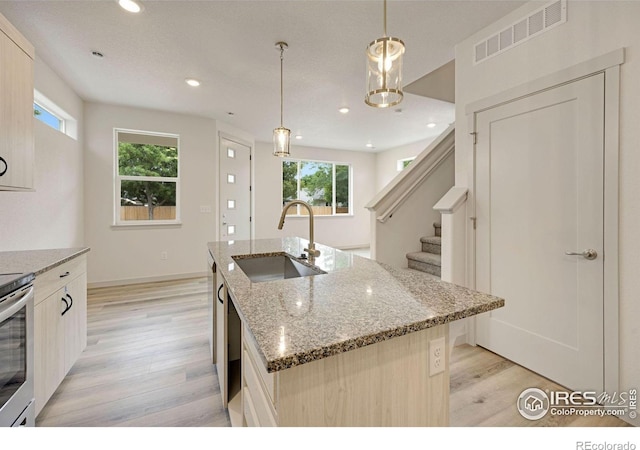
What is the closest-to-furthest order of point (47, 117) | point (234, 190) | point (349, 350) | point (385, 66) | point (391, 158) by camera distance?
point (349, 350) → point (385, 66) → point (47, 117) → point (234, 190) → point (391, 158)

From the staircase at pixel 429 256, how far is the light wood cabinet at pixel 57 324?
312 centimetres

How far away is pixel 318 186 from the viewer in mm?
7695

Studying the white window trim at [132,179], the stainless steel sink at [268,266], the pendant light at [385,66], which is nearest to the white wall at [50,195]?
the white window trim at [132,179]

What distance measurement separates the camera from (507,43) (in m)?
2.26

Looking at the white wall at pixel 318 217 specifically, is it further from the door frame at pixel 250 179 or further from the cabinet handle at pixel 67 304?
the cabinet handle at pixel 67 304


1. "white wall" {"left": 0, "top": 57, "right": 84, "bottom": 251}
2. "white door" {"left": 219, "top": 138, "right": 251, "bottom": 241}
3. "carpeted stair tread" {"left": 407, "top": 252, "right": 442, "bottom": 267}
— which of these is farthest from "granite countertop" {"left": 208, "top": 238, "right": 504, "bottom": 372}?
"white door" {"left": 219, "top": 138, "right": 251, "bottom": 241}

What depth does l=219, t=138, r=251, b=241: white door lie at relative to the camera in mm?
5383

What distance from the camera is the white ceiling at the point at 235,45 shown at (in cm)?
224

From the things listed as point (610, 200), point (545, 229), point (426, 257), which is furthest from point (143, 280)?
point (610, 200)

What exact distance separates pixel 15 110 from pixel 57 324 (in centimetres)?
133

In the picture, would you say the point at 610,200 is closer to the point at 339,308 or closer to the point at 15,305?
the point at 339,308

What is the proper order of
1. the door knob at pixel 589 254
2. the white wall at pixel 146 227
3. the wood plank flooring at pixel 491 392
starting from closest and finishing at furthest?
the wood plank flooring at pixel 491 392, the door knob at pixel 589 254, the white wall at pixel 146 227

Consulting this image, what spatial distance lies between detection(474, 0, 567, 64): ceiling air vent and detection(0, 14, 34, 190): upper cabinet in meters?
3.21

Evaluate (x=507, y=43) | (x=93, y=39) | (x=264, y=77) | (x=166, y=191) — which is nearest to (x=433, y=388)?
(x=507, y=43)
